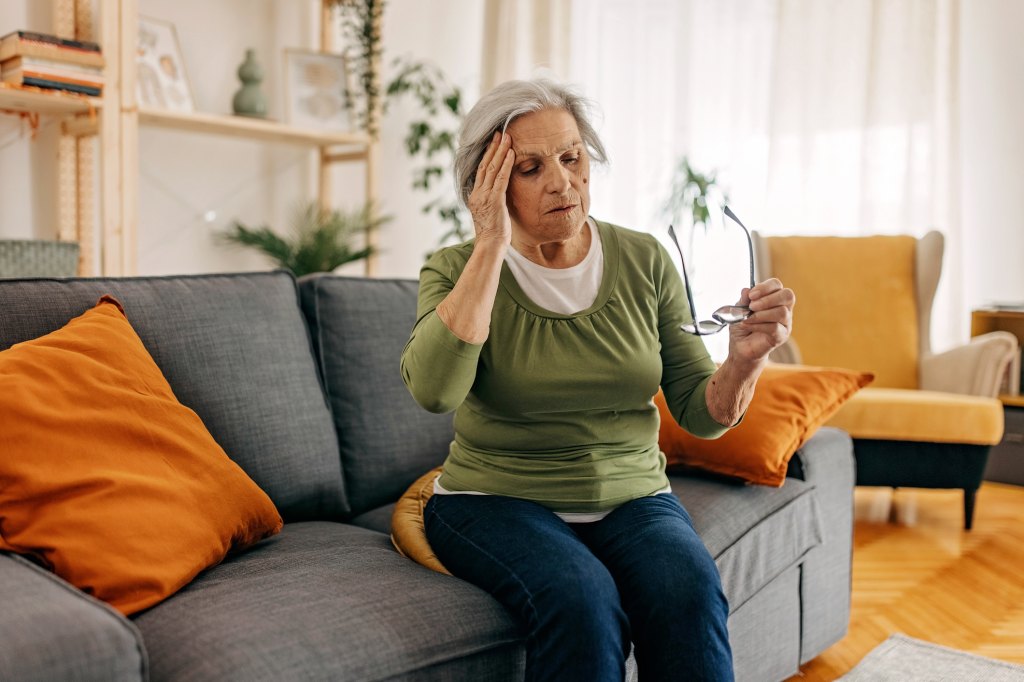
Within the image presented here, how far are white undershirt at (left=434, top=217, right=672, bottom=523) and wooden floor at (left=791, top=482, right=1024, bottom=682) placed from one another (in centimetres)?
95

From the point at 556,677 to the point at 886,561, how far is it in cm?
181

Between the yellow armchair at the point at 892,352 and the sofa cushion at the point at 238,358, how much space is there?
175 centimetres

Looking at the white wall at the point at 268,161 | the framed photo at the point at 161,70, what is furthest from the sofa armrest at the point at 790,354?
the framed photo at the point at 161,70

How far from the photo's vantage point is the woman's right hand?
132 cm

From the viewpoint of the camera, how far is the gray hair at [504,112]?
4.62 ft

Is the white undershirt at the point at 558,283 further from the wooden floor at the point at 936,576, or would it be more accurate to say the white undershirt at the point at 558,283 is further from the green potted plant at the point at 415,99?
the green potted plant at the point at 415,99

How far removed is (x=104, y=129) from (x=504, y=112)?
1917 millimetres

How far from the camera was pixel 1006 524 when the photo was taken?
2959 millimetres

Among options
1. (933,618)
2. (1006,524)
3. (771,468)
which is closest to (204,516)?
(771,468)

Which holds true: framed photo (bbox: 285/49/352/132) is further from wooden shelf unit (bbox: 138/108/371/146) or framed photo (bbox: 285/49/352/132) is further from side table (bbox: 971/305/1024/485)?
side table (bbox: 971/305/1024/485)

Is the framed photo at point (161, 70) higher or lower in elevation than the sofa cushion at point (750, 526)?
higher

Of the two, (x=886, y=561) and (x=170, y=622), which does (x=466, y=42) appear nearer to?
(x=886, y=561)

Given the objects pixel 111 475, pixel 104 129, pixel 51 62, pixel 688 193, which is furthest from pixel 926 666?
pixel 51 62

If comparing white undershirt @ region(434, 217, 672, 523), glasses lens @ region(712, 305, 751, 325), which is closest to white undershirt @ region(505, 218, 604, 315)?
white undershirt @ region(434, 217, 672, 523)
